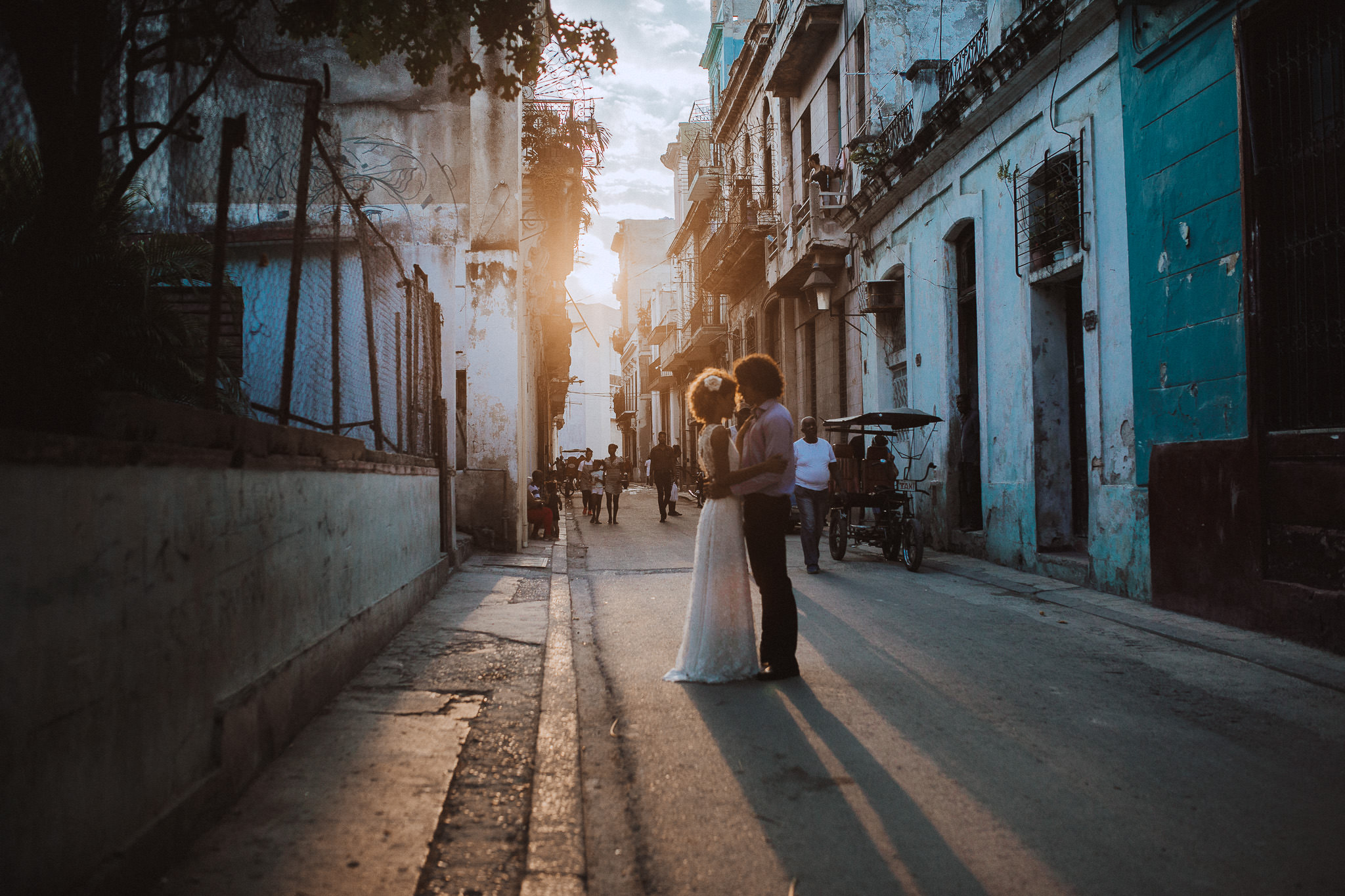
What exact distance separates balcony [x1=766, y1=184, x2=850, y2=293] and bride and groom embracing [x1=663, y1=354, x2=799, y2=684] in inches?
517

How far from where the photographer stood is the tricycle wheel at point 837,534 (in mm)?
11883

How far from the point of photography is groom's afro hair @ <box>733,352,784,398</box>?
559 centimetres

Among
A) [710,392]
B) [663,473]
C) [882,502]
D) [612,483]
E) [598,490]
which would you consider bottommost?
[882,502]

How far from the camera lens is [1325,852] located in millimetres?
2916

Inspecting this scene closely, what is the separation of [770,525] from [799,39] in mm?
16180

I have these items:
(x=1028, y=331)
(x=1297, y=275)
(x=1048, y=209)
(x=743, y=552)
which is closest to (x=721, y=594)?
(x=743, y=552)

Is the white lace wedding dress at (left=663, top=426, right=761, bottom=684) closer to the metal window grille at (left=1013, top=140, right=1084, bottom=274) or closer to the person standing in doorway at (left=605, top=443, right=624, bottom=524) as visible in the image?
Result: the metal window grille at (left=1013, top=140, right=1084, bottom=274)

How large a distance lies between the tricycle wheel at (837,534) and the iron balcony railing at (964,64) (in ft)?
18.3

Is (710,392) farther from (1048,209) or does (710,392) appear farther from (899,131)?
(899,131)

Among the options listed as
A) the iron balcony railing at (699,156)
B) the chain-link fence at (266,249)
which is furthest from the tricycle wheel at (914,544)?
the iron balcony railing at (699,156)

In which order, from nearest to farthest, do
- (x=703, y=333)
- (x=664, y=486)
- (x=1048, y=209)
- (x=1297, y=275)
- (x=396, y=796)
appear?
(x=396, y=796)
(x=1297, y=275)
(x=1048, y=209)
(x=664, y=486)
(x=703, y=333)

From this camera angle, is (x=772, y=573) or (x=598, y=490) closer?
(x=772, y=573)

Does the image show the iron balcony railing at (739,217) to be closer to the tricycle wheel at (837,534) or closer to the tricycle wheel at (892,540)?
the tricycle wheel at (837,534)

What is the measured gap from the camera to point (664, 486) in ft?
64.5
